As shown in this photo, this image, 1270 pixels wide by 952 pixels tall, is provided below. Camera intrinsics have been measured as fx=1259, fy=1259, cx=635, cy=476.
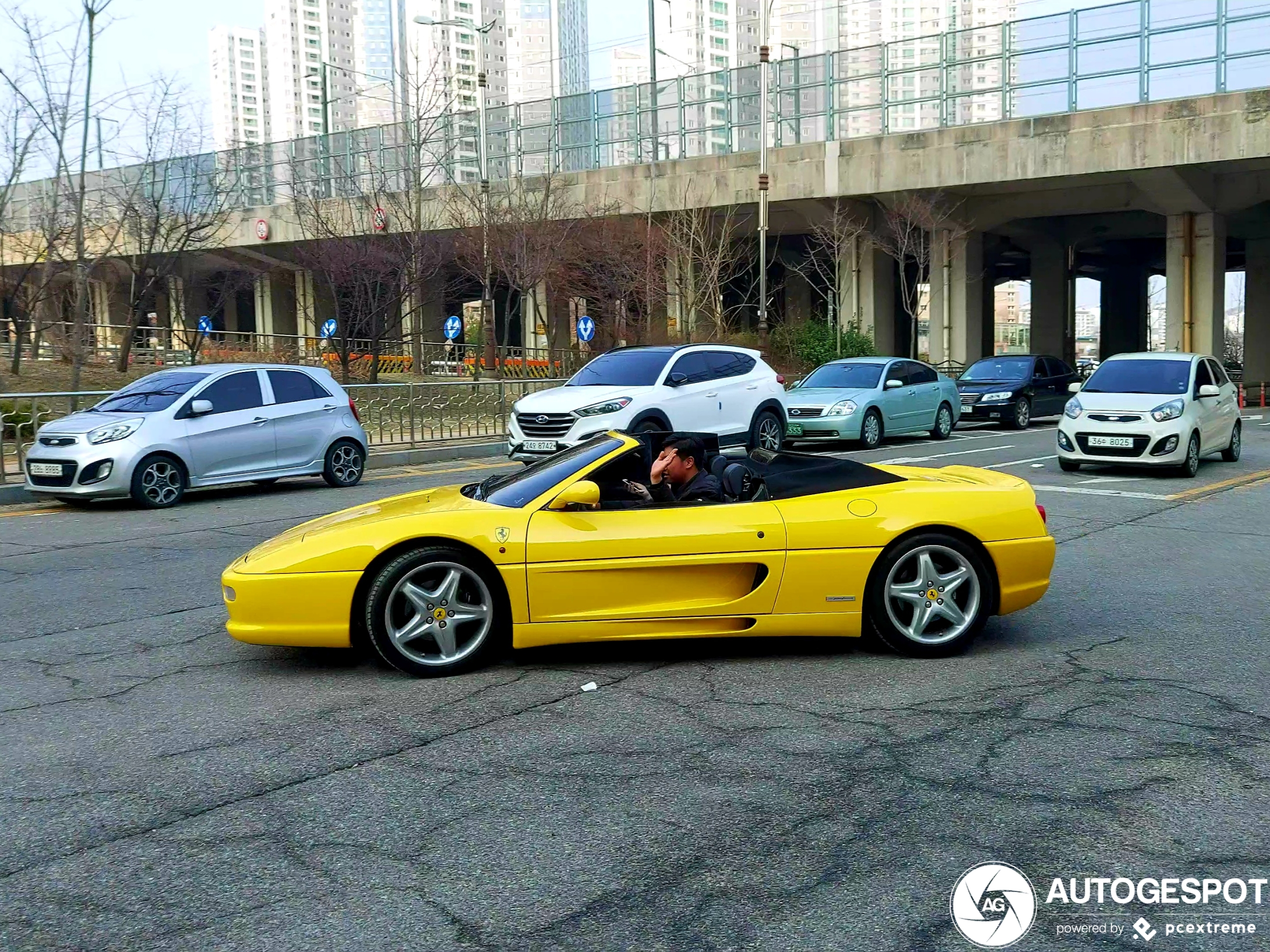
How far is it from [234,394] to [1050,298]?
4374cm

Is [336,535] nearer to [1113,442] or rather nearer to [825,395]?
[1113,442]

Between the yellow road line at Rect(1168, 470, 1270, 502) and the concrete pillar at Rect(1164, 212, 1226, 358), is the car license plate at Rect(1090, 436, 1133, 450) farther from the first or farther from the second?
the concrete pillar at Rect(1164, 212, 1226, 358)

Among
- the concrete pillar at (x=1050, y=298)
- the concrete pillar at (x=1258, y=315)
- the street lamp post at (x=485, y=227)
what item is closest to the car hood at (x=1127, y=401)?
the street lamp post at (x=485, y=227)

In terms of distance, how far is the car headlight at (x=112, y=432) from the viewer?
13.3 m

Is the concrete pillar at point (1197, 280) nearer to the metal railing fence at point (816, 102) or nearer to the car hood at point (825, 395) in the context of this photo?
the metal railing fence at point (816, 102)

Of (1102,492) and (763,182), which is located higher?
(763,182)

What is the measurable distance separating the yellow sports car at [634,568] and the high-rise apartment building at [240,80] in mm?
154670


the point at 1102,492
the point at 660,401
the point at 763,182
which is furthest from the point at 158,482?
the point at 763,182

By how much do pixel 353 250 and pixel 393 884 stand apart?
30472 mm

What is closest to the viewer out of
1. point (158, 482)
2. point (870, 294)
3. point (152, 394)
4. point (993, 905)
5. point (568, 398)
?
point (993, 905)

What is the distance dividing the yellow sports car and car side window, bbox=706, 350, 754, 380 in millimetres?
10759

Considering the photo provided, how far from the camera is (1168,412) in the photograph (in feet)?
50.1

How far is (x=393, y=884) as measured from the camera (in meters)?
3.68

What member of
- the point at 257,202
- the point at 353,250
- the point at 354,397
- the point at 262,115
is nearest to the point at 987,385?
the point at 354,397
